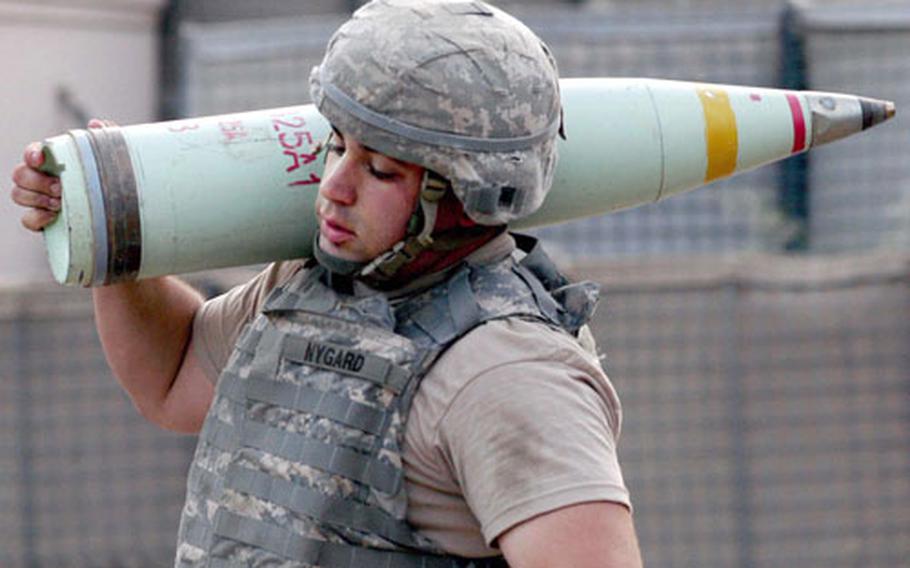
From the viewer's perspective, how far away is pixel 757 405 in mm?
6754

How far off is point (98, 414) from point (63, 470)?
24 centimetres

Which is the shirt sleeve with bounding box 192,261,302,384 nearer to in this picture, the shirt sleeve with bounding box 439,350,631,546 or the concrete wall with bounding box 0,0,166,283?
the shirt sleeve with bounding box 439,350,631,546

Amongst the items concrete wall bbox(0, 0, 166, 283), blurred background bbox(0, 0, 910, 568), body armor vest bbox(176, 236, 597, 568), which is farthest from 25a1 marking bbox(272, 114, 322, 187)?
concrete wall bbox(0, 0, 166, 283)

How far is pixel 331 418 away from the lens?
111 inches

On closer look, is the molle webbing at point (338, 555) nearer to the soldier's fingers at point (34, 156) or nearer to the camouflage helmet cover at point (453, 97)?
the camouflage helmet cover at point (453, 97)

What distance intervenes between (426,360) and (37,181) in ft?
2.25

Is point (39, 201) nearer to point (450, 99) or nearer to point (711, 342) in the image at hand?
point (450, 99)

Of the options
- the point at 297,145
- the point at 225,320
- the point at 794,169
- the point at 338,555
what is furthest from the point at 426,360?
the point at 794,169

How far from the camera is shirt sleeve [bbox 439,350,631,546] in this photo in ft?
8.64

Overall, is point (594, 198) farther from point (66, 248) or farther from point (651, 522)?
point (651, 522)

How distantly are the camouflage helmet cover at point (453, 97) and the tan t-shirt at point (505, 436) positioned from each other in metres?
0.22

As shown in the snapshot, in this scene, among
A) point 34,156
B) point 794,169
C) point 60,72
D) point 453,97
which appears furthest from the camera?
point 60,72

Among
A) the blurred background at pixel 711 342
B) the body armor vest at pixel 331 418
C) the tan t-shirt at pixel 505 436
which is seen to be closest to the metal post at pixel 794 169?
the blurred background at pixel 711 342

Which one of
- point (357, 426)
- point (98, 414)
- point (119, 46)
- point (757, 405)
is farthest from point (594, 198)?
point (119, 46)
